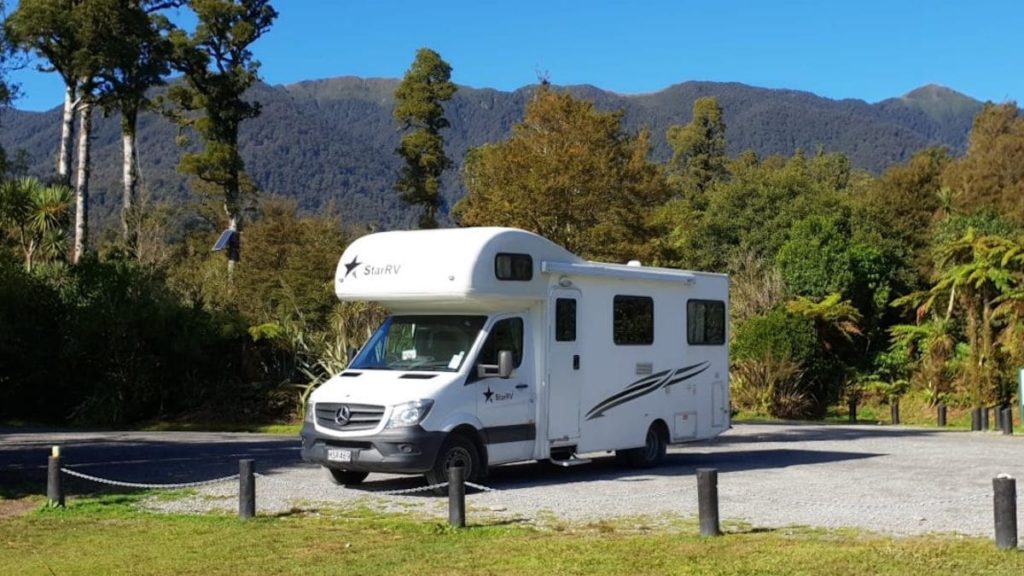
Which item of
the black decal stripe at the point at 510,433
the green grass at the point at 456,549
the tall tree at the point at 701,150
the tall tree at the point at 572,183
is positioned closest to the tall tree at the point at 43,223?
the tall tree at the point at 572,183

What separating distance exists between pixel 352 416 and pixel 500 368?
5.80 feet

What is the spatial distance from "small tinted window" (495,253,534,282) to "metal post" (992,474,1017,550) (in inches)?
255

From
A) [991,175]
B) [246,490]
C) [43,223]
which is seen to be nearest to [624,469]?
[246,490]

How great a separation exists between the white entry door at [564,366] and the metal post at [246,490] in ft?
14.0

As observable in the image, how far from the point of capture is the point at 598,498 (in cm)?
1355

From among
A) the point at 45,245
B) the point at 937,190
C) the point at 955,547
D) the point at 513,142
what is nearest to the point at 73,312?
the point at 45,245

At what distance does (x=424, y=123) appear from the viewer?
52.3 m

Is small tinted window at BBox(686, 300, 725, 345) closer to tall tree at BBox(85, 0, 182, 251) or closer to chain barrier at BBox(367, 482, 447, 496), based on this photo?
chain barrier at BBox(367, 482, 447, 496)

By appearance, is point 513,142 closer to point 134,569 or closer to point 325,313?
point 325,313

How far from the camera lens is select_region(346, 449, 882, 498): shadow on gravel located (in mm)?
15000

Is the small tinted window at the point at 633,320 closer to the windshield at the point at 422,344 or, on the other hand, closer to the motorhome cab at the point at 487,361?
the motorhome cab at the point at 487,361

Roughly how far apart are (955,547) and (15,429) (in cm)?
2300

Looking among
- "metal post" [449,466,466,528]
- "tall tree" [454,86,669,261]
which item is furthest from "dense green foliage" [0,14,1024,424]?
"metal post" [449,466,466,528]

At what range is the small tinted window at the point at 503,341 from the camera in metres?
14.3
